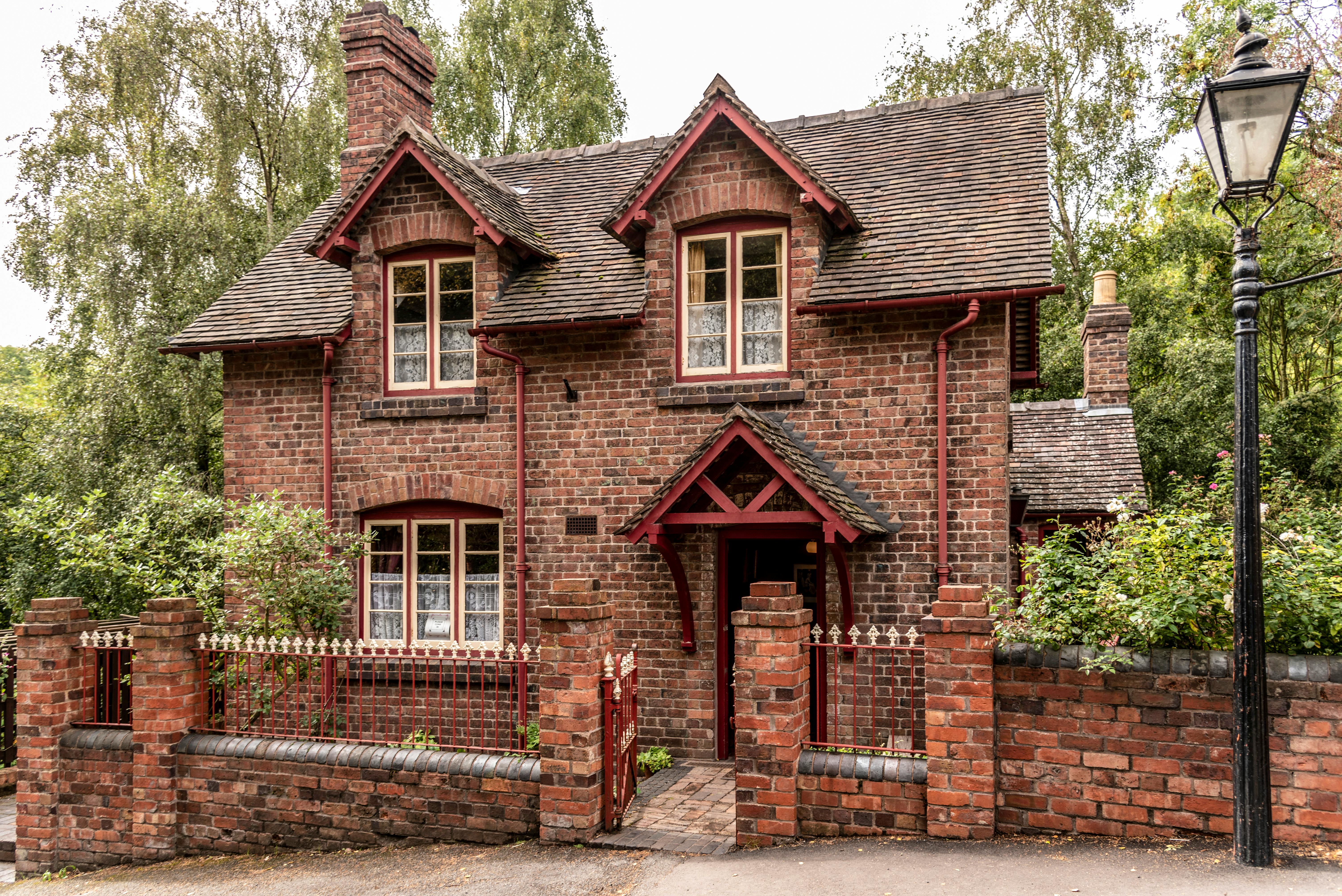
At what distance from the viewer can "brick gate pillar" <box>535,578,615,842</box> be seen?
7.20m

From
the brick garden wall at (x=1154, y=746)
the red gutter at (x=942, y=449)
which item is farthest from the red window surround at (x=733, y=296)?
the brick garden wall at (x=1154, y=746)

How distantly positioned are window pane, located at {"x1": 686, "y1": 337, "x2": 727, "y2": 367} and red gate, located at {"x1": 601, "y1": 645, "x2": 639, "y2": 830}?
400cm

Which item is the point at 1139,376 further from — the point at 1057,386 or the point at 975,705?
the point at 975,705

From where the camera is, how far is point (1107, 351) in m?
18.6

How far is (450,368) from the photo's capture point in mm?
11789

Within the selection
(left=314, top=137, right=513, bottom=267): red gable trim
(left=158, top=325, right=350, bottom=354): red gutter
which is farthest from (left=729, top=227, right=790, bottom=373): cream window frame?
(left=158, top=325, right=350, bottom=354): red gutter

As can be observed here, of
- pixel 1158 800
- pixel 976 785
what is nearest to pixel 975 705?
pixel 976 785

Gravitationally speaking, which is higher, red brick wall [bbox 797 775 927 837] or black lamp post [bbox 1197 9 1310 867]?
black lamp post [bbox 1197 9 1310 867]

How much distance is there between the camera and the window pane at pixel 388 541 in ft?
38.7

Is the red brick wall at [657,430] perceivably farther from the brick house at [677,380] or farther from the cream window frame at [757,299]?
the cream window frame at [757,299]

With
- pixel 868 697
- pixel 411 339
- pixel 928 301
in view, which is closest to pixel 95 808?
pixel 411 339

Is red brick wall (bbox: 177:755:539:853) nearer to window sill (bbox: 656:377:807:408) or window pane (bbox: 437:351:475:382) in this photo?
window sill (bbox: 656:377:807:408)

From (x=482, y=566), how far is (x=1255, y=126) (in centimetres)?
911

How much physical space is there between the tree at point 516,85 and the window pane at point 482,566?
16.5 meters
